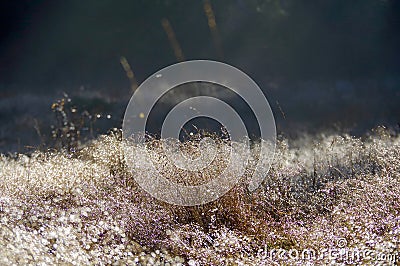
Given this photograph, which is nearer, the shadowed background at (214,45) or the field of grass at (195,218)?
the field of grass at (195,218)

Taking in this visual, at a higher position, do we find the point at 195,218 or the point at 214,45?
the point at 214,45

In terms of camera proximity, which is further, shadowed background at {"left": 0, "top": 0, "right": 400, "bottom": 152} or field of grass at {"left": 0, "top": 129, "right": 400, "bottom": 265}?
shadowed background at {"left": 0, "top": 0, "right": 400, "bottom": 152}

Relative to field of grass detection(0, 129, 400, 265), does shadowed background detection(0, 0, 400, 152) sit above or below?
above

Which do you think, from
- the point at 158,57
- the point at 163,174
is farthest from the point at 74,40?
the point at 163,174

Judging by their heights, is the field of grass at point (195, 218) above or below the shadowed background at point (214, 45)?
below

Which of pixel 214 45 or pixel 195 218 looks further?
pixel 214 45
